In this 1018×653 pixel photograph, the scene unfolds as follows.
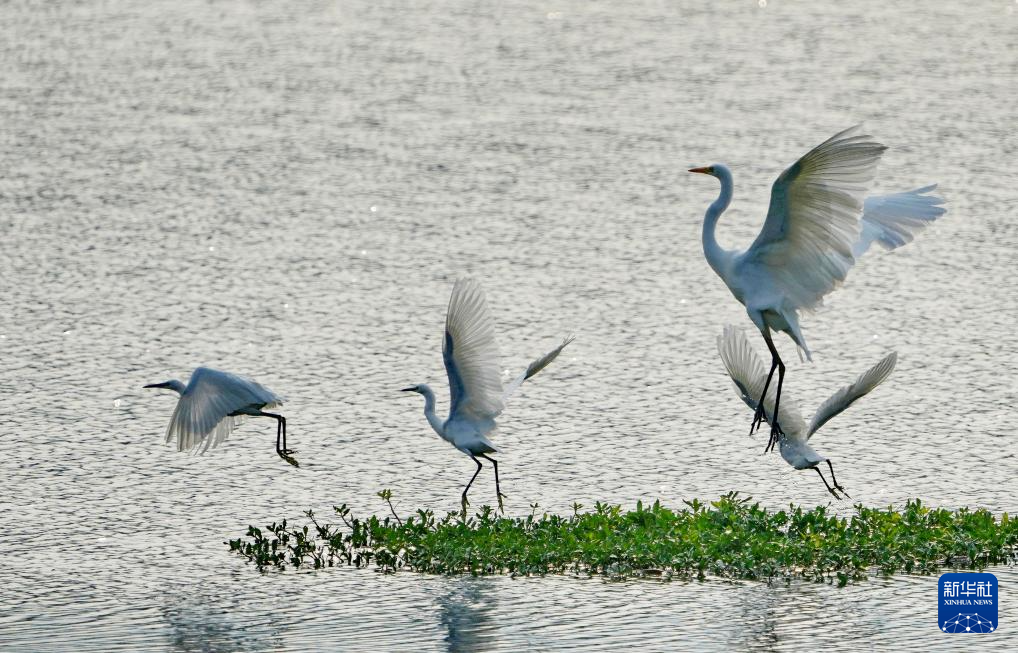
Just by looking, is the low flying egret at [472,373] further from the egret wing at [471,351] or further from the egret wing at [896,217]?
the egret wing at [896,217]

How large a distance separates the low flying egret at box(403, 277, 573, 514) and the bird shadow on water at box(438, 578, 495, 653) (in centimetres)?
84

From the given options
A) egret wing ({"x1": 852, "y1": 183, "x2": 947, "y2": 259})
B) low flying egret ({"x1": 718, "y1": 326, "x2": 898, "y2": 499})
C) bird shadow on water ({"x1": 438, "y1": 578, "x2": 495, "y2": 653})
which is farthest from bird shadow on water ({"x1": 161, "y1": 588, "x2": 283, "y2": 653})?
egret wing ({"x1": 852, "y1": 183, "x2": 947, "y2": 259})

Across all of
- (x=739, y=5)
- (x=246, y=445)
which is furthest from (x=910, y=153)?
(x=246, y=445)

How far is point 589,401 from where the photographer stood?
37.8ft

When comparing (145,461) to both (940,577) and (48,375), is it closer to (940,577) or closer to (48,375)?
(48,375)

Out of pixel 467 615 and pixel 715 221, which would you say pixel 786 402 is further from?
pixel 467 615

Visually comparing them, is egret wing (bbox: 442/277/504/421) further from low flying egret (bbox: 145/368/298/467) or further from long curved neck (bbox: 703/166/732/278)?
long curved neck (bbox: 703/166/732/278)

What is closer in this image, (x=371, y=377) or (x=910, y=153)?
(x=371, y=377)


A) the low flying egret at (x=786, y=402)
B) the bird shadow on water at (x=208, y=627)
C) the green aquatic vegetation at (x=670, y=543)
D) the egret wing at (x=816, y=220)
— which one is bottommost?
the bird shadow on water at (x=208, y=627)

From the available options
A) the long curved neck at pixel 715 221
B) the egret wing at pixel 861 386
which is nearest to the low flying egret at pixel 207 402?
the long curved neck at pixel 715 221

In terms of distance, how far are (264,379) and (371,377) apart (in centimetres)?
70

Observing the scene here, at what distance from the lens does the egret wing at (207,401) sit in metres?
9.12

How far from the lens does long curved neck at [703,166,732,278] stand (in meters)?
9.06

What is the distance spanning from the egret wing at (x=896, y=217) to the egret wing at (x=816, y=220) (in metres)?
0.67
